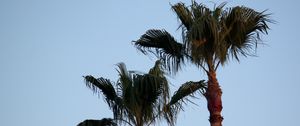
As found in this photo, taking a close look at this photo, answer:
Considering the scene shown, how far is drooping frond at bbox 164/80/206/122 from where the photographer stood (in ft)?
50.7

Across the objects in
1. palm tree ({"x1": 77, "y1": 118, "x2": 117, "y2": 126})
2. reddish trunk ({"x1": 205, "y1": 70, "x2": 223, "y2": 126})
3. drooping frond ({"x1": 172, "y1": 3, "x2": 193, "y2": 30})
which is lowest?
palm tree ({"x1": 77, "y1": 118, "x2": 117, "y2": 126})

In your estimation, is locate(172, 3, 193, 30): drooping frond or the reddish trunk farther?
locate(172, 3, 193, 30): drooping frond

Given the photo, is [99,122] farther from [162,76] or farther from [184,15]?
[184,15]

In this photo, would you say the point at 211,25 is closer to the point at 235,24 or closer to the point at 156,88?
the point at 235,24

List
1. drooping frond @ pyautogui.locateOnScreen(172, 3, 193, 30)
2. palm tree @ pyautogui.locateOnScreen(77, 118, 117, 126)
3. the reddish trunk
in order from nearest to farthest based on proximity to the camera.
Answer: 1. palm tree @ pyautogui.locateOnScreen(77, 118, 117, 126)
2. the reddish trunk
3. drooping frond @ pyautogui.locateOnScreen(172, 3, 193, 30)

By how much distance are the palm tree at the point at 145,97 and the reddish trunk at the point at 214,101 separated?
0.21m

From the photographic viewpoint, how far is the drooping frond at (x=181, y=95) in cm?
1545

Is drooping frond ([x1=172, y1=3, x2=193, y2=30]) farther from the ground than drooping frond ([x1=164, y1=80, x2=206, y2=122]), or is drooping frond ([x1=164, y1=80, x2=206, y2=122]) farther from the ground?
drooping frond ([x1=172, y1=3, x2=193, y2=30])

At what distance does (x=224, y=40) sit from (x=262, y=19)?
3.83ft

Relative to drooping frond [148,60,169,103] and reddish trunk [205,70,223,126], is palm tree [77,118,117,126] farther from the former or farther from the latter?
reddish trunk [205,70,223,126]

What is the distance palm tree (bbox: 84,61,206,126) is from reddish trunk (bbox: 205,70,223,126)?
0.70 feet

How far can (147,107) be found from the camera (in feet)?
50.9

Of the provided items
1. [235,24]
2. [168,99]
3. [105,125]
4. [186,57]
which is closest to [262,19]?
[235,24]

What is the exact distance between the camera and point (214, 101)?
15453 mm
